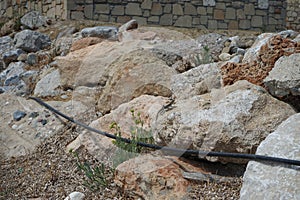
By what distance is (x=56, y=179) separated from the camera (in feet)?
10.5

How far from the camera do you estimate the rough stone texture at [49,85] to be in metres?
4.71

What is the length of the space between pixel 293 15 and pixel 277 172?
9.31m

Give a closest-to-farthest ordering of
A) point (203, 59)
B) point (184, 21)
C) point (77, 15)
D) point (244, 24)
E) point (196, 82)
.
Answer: point (196, 82) → point (203, 59) → point (77, 15) → point (184, 21) → point (244, 24)

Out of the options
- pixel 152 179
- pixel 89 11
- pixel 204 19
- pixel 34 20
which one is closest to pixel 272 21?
pixel 204 19

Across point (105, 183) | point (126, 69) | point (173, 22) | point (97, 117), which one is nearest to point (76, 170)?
point (105, 183)

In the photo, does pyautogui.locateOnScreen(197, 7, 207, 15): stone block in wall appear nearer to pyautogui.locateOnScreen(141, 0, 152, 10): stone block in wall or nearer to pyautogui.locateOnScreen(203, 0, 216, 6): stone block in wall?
pyautogui.locateOnScreen(203, 0, 216, 6): stone block in wall

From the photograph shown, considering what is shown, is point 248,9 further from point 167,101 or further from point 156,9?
point 167,101

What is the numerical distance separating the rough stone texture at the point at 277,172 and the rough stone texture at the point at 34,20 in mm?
6421

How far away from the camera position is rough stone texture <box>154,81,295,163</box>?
2658 millimetres

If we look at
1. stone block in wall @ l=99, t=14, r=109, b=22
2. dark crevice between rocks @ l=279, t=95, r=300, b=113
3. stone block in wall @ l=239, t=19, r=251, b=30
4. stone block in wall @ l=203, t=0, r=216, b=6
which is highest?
dark crevice between rocks @ l=279, t=95, r=300, b=113

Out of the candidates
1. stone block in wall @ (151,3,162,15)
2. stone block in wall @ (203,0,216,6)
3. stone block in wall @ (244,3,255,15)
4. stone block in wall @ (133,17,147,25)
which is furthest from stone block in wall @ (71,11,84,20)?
stone block in wall @ (244,3,255,15)

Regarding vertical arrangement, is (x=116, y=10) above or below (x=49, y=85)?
above

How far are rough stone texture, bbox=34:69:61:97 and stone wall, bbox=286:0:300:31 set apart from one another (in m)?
7.19

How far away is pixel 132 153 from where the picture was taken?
9.89ft
